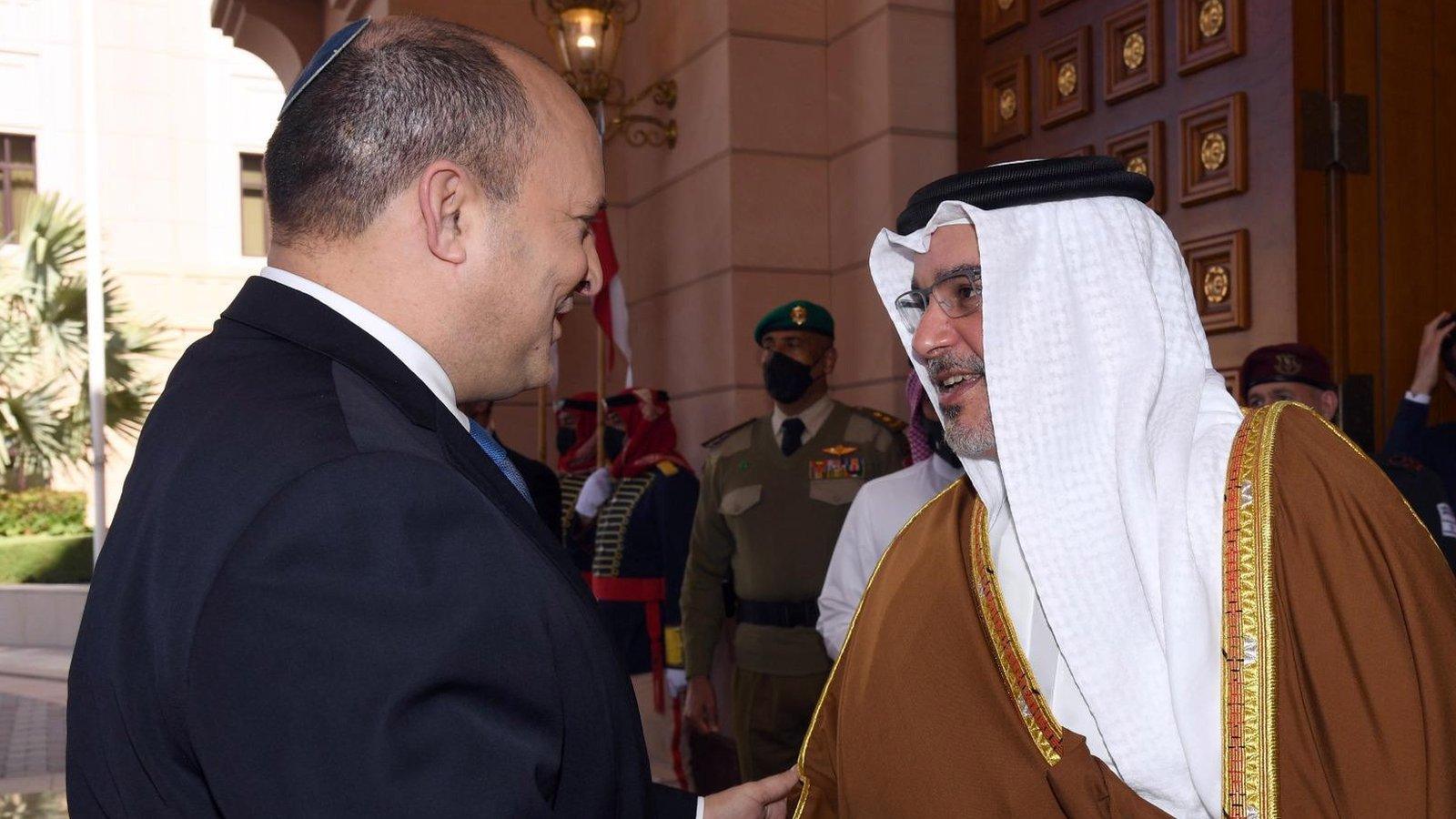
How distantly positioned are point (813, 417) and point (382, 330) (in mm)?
3763

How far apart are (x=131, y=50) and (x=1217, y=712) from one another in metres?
25.0

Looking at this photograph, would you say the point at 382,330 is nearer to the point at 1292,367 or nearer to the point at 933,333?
the point at 933,333

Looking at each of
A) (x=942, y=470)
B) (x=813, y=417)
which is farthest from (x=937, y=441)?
(x=813, y=417)

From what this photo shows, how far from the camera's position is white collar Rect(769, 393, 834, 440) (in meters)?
4.95

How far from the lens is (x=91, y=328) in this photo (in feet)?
48.6

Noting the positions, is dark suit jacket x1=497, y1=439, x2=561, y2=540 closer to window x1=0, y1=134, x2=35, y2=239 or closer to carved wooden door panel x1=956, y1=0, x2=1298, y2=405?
carved wooden door panel x1=956, y1=0, x2=1298, y2=405

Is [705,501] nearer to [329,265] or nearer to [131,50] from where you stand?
[329,265]

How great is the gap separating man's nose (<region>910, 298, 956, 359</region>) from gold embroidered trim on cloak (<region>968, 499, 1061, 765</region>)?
0.30m

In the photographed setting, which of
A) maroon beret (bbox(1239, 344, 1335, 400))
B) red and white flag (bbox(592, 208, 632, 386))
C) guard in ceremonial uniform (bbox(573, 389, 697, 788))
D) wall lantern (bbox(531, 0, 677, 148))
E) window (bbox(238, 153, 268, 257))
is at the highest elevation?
window (bbox(238, 153, 268, 257))

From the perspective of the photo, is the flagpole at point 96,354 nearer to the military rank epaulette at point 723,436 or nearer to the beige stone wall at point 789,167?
the beige stone wall at point 789,167

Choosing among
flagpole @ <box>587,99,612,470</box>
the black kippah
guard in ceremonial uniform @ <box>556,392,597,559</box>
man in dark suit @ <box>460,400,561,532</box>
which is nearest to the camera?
the black kippah

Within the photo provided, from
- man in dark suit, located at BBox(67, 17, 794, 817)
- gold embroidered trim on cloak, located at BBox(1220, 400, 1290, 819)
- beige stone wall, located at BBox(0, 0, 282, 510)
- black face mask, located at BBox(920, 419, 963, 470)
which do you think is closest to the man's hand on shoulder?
man in dark suit, located at BBox(67, 17, 794, 817)

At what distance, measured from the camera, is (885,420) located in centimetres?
489

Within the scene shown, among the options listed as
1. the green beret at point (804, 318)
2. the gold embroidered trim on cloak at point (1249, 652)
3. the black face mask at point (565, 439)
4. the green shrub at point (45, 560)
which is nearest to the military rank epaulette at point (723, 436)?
the green beret at point (804, 318)
